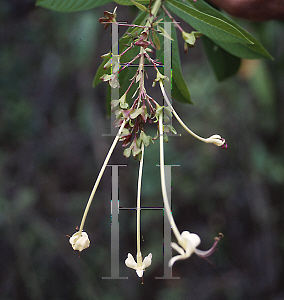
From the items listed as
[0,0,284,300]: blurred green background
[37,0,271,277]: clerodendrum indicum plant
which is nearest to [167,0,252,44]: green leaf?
[37,0,271,277]: clerodendrum indicum plant

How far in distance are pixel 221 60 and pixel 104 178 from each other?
3.28ft

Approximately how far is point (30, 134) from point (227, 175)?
3.29 feet

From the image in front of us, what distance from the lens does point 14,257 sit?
4.58ft

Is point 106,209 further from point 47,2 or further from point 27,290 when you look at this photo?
point 47,2

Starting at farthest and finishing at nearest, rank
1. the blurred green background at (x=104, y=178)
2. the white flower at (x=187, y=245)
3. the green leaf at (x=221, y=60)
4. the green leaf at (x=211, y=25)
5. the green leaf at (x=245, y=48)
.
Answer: the blurred green background at (x=104, y=178) < the green leaf at (x=221, y=60) < the green leaf at (x=245, y=48) < the green leaf at (x=211, y=25) < the white flower at (x=187, y=245)

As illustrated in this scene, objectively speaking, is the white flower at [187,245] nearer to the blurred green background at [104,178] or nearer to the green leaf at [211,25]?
the green leaf at [211,25]

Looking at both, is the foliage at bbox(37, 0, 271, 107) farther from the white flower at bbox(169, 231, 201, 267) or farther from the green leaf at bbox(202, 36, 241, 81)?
the white flower at bbox(169, 231, 201, 267)

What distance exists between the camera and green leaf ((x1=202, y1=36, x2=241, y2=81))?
0.71 m

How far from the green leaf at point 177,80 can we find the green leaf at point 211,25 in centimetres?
9

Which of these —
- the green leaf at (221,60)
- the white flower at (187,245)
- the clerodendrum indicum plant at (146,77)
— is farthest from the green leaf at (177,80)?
the white flower at (187,245)

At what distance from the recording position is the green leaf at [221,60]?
711 mm

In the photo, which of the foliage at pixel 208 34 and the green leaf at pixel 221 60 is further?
the green leaf at pixel 221 60

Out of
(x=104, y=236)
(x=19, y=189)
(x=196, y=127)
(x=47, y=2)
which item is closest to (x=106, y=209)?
(x=104, y=236)

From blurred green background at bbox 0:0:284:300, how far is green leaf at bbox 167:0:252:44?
2.89 feet
